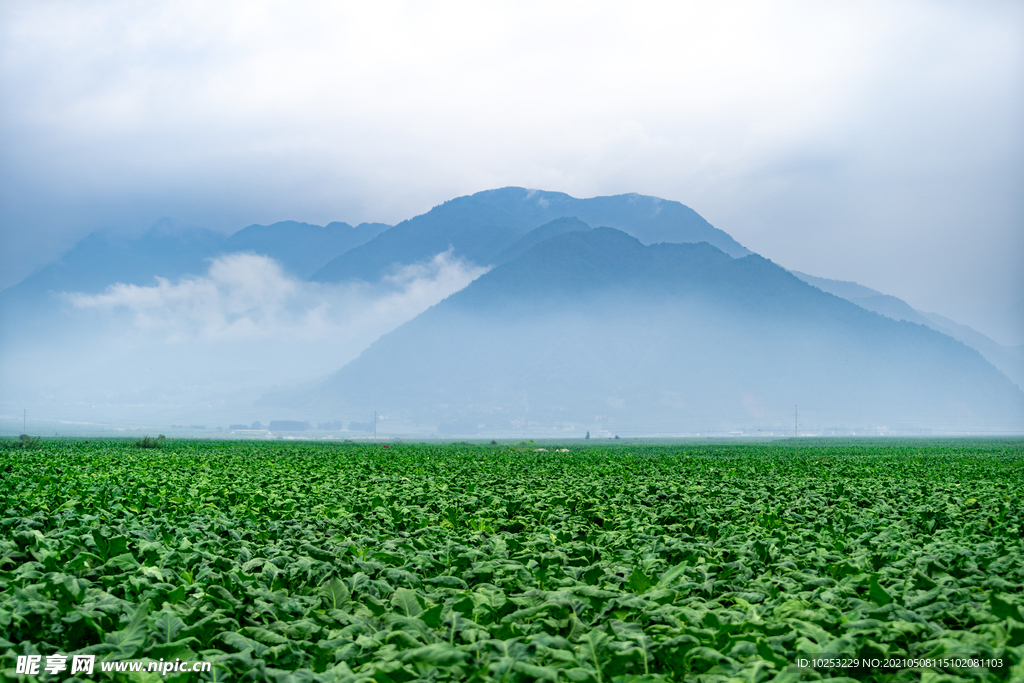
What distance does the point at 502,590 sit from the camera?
677 centimetres

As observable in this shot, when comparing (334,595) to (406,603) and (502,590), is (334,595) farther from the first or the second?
(502,590)

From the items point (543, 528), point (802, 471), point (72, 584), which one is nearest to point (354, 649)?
point (72, 584)

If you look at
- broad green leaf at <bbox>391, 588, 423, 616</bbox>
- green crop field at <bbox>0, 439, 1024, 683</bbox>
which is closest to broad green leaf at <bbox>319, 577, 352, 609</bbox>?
green crop field at <bbox>0, 439, 1024, 683</bbox>

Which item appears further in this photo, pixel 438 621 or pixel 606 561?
pixel 606 561

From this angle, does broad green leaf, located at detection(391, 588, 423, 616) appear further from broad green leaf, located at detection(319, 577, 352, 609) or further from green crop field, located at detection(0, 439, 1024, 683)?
broad green leaf, located at detection(319, 577, 352, 609)

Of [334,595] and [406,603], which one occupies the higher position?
[406,603]

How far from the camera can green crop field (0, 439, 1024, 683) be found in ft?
16.7

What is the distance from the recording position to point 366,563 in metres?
7.50

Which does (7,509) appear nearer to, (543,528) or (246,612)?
(246,612)

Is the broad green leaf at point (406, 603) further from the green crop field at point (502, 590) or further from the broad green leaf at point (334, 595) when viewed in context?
the broad green leaf at point (334, 595)

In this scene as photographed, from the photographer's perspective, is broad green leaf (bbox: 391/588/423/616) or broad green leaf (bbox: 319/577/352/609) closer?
broad green leaf (bbox: 391/588/423/616)

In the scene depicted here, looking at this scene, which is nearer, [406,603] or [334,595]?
[406,603]

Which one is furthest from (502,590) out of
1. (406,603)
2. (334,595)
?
(334,595)

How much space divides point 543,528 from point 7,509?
348 inches
